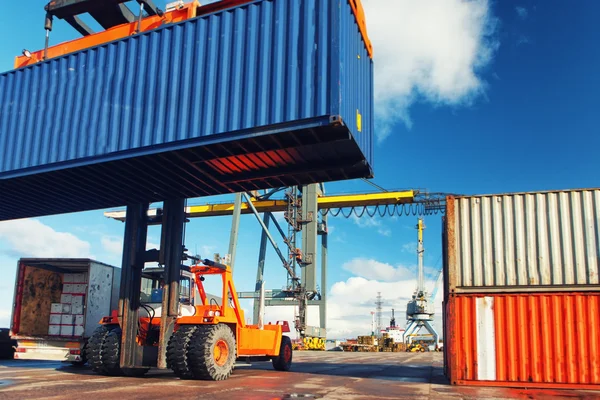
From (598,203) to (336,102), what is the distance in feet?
19.8

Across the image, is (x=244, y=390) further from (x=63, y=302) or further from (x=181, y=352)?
(x=63, y=302)

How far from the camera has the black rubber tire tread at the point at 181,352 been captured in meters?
11.6

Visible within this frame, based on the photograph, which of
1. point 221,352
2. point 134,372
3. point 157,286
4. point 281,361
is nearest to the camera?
point 221,352

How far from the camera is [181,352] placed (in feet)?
38.2

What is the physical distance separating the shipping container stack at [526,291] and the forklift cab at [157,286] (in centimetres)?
652

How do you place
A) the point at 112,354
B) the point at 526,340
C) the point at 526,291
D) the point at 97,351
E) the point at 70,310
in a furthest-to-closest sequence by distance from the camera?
1. the point at 70,310
2. the point at 97,351
3. the point at 112,354
4. the point at 526,291
5. the point at 526,340

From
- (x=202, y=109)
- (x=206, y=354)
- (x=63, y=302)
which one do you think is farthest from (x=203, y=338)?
(x=63, y=302)

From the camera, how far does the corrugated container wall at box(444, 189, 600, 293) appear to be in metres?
11.2

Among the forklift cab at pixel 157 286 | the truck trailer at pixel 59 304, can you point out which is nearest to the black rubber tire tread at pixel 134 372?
the forklift cab at pixel 157 286

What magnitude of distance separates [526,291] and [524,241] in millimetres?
1062

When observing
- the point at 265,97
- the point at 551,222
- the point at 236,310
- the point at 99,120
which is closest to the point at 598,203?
the point at 551,222

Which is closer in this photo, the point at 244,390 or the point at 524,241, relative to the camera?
the point at 244,390

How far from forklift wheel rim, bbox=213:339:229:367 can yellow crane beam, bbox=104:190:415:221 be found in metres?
32.8

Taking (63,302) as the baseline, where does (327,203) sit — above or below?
above
